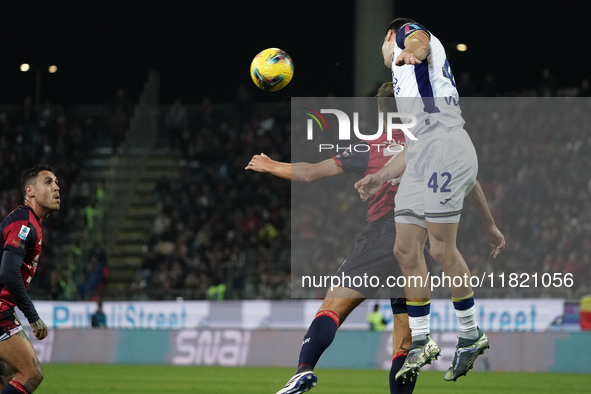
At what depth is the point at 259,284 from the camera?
19.4 meters

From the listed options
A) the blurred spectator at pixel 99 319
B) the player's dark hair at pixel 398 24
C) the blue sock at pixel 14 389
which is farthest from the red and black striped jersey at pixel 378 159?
the blurred spectator at pixel 99 319

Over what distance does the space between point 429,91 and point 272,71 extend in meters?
1.60

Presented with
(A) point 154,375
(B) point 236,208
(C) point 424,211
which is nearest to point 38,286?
(B) point 236,208

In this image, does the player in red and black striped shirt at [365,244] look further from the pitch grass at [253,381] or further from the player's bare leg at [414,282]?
the pitch grass at [253,381]

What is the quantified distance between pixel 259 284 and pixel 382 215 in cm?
1270

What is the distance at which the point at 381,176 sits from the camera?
21.8 ft

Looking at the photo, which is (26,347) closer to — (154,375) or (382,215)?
(382,215)

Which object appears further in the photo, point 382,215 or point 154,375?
point 154,375

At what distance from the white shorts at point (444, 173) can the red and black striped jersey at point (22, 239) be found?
292 cm

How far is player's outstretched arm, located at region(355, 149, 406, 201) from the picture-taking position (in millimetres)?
6551

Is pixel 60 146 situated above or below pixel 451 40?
below

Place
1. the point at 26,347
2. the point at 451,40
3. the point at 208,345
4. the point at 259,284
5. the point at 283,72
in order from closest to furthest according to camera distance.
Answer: the point at 26,347 → the point at 283,72 → the point at 208,345 → the point at 259,284 → the point at 451,40

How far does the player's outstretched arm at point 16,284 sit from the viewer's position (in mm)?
6570

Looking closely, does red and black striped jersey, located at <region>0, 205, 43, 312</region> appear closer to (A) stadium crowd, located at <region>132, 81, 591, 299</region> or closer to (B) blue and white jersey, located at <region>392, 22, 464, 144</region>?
(B) blue and white jersey, located at <region>392, 22, 464, 144</region>
